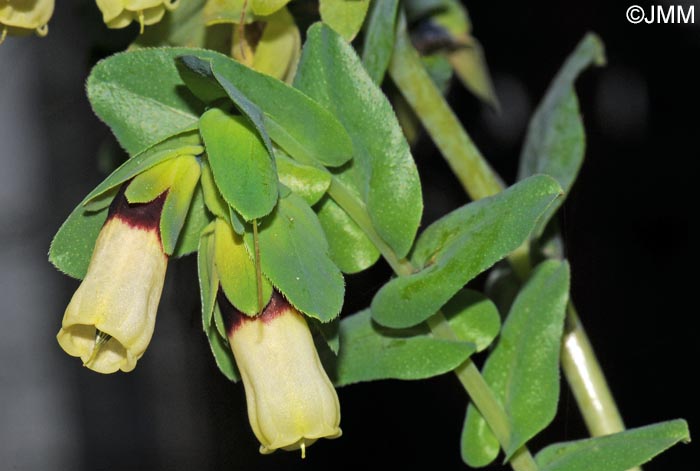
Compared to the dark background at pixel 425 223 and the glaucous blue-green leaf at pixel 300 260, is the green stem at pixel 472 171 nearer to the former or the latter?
the glaucous blue-green leaf at pixel 300 260

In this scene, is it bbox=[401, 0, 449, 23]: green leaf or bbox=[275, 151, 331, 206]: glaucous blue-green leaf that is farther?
bbox=[401, 0, 449, 23]: green leaf

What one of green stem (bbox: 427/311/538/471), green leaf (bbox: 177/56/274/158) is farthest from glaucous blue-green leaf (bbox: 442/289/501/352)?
green leaf (bbox: 177/56/274/158)

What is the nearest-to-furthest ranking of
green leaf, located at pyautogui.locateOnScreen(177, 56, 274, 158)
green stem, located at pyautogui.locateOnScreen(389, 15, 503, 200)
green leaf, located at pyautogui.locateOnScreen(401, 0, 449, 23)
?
green leaf, located at pyautogui.locateOnScreen(177, 56, 274, 158)
green stem, located at pyautogui.locateOnScreen(389, 15, 503, 200)
green leaf, located at pyautogui.locateOnScreen(401, 0, 449, 23)

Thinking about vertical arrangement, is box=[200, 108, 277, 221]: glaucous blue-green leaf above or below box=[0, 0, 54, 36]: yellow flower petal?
below

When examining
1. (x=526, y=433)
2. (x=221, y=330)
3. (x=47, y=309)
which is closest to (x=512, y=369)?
(x=526, y=433)

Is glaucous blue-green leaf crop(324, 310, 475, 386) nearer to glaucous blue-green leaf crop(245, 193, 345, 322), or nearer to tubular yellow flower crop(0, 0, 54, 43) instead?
glaucous blue-green leaf crop(245, 193, 345, 322)

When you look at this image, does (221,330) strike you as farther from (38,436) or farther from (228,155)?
(38,436)
